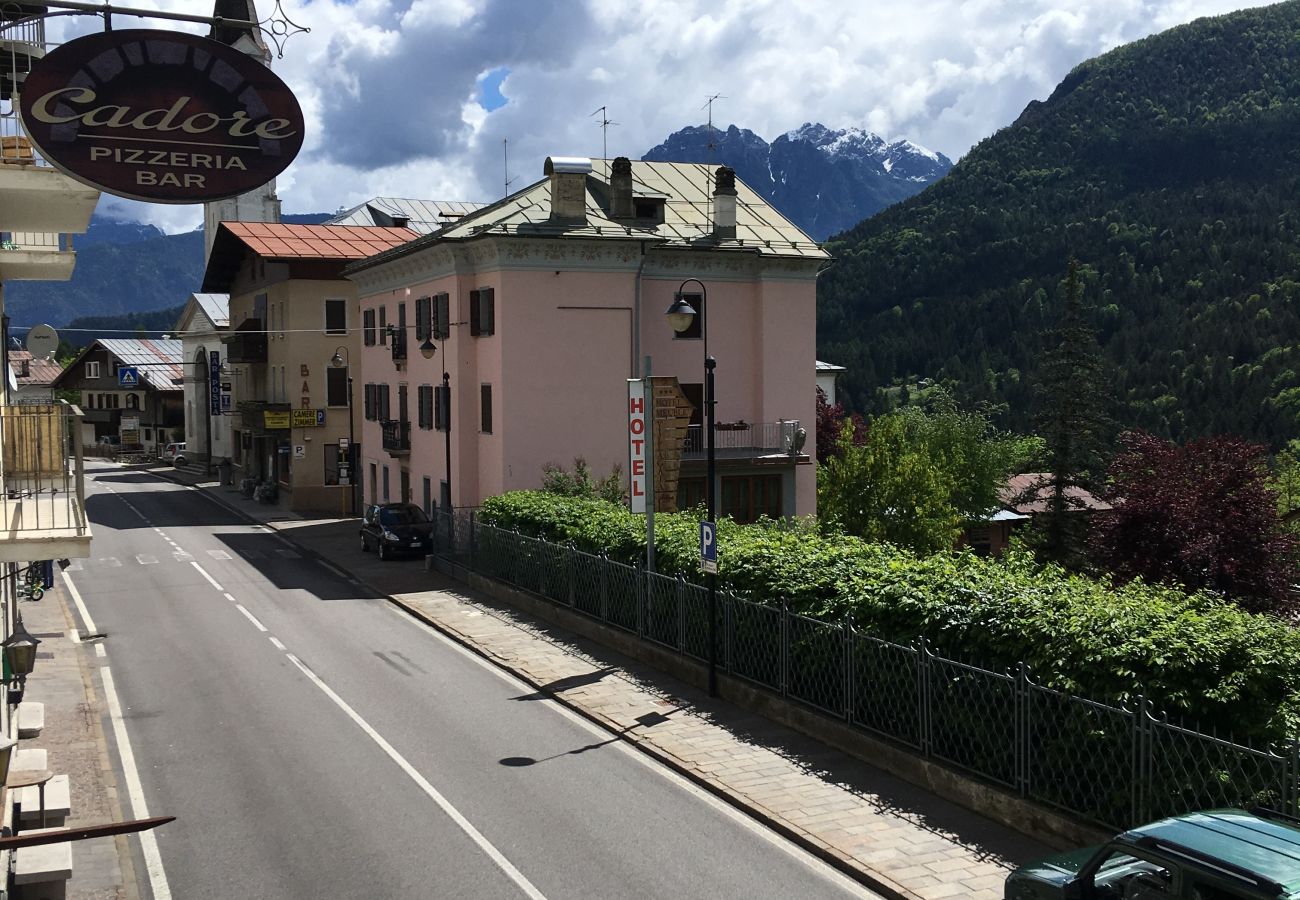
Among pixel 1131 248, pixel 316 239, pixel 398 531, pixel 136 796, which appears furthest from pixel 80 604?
pixel 1131 248

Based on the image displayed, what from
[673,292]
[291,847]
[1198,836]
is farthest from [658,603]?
[673,292]

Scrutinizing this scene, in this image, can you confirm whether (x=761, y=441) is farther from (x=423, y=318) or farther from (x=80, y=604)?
(x=80, y=604)

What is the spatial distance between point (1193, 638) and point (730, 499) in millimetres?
27012

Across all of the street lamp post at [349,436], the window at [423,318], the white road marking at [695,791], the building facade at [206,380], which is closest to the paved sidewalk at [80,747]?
the white road marking at [695,791]

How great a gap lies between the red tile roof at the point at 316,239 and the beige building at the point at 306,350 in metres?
0.04

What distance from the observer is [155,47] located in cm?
858

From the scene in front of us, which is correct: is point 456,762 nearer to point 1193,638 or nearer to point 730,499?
point 1193,638

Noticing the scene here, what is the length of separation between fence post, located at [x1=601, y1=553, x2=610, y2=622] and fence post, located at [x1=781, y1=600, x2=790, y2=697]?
610cm

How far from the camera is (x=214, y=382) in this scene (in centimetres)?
6519

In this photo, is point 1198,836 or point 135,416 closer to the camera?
point 1198,836

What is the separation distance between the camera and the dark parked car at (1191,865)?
7469 millimetres

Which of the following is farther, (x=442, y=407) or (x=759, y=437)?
(x=759, y=437)

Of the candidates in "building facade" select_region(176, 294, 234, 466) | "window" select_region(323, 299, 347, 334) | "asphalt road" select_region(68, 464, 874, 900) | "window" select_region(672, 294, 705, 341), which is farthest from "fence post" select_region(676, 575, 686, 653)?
"building facade" select_region(176, 294, 234, 466)

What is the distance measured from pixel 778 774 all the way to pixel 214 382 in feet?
187
